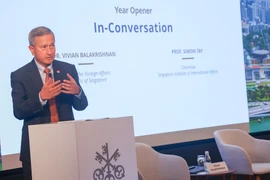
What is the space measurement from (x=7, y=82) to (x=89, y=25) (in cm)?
102

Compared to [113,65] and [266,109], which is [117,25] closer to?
[113,65]

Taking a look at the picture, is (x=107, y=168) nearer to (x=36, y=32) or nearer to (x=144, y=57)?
(x=36, y=32)

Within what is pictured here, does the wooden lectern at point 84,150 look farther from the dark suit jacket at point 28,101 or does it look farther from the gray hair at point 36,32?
the gray hair at point 36,32

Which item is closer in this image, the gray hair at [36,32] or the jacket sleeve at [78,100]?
the gray hair at [36,32]

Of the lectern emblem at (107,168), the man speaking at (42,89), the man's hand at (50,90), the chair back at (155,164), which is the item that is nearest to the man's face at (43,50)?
the man speaking at (42,89)

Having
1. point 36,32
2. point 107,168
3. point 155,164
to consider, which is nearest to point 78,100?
point 36,32

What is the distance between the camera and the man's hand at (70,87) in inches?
187

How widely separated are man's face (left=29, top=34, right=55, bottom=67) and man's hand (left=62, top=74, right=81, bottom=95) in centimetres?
24

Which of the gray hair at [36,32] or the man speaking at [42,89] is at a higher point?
the gray hair at [36,32]

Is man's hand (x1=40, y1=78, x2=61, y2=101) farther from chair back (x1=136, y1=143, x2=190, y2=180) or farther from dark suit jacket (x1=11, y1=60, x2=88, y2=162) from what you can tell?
chair back (x1=136, y1=143, x2=190, y2=180)

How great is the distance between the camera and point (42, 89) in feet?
15.1

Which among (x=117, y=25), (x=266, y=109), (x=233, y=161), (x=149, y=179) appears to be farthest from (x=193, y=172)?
(x=266, y=109)

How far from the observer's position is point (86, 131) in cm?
261

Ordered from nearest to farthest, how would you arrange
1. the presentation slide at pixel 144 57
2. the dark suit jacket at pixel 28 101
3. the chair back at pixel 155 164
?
the dark suit jacket at pixel 28 101 < the presentation slide at pixel 144 57 < the chair back at pixel 155 164
